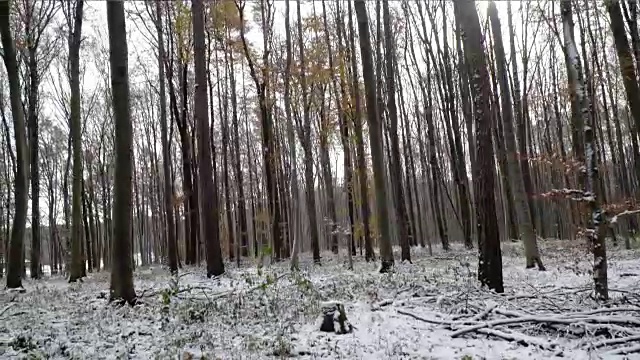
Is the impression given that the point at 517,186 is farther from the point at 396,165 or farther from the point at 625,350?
the point at 625,350

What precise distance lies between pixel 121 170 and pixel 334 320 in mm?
4338

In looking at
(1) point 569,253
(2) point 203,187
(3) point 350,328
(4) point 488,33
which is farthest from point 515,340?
(4) point 488,33

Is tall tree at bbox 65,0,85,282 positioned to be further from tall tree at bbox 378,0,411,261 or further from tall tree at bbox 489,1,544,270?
tall tree at bbox 489,1,544,270

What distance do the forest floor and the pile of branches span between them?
0.04 feet

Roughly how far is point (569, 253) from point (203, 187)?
34.3 ft

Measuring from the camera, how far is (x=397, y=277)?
8719 millimetres

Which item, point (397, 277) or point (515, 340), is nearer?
point (515, 340)

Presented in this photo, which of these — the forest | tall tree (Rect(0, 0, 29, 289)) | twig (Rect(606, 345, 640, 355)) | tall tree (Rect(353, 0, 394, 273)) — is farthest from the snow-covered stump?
tall tree (Rect(0, 0, 29, 289))

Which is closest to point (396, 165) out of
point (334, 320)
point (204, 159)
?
point (204, 159)

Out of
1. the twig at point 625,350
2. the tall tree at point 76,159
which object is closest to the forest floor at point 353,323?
the twig at point 625,350

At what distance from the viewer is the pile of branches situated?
13.7 ft

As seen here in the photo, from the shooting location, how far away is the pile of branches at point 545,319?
417 cm

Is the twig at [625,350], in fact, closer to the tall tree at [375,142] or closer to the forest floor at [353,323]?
the forest floor at [353,323]

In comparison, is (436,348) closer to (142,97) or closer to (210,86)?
(210,86)
